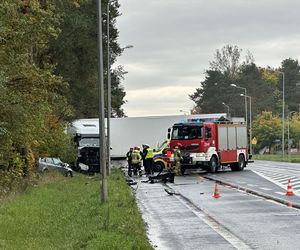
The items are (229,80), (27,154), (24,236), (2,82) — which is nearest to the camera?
(24,236)

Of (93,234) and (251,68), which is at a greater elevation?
(251,68)

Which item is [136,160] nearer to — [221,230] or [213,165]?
[213,165]

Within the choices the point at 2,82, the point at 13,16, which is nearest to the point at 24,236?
the point at 2,82

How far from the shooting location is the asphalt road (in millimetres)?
10523

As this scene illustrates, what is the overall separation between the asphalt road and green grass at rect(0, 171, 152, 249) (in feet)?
2.10

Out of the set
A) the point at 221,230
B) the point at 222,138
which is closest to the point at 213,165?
the point at 222,138

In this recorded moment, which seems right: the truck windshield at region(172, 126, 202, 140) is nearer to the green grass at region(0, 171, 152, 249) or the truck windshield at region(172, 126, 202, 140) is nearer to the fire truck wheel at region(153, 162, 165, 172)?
the fire truck wheel at region(153, 162, 165, 172)

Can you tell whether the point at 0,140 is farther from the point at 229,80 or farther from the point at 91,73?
the point at 229,80

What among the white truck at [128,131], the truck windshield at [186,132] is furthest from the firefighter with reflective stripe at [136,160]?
the white truck at [128,131]

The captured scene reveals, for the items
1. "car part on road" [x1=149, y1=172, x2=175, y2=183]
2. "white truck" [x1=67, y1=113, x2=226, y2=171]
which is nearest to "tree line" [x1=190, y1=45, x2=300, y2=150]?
"white truck" [x1=67, y1=113, x2=226, y2=171]

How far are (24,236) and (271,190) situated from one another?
38.9 feet

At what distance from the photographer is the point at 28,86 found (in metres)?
20.0

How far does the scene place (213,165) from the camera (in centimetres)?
3228

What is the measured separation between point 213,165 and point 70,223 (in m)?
20.3
